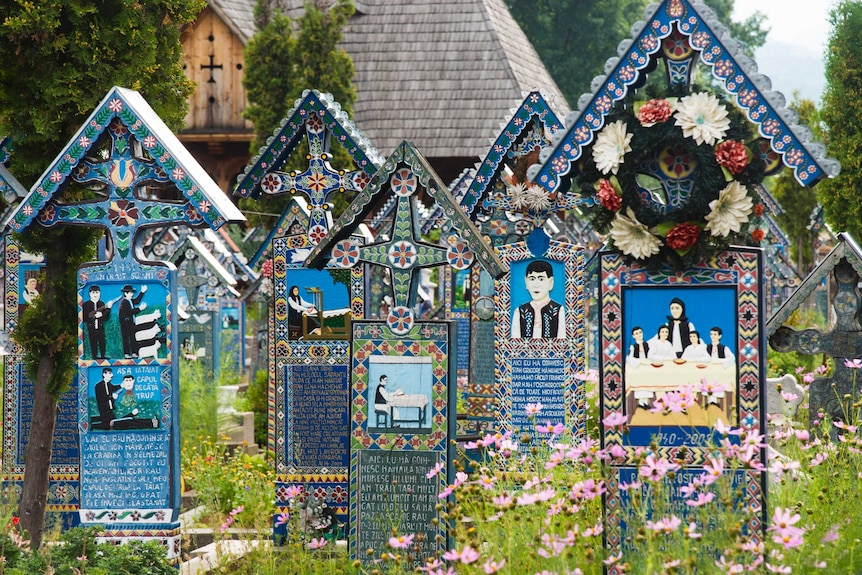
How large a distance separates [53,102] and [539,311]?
4540 millimetres

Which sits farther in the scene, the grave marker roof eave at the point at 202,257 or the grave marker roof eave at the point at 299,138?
the grave marker roof eave at the point at 202,257

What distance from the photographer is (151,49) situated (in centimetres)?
867

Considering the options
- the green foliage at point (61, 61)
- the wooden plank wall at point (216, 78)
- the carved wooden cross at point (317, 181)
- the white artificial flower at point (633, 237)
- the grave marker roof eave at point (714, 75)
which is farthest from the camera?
the wooden plank wall at point (216, 78)

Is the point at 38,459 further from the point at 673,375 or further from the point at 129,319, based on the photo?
the point at 673,375

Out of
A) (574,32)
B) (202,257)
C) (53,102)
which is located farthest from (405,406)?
(574,32)

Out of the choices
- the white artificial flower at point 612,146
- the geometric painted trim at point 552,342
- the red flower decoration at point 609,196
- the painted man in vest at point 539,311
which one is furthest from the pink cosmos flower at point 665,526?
the painted man in vest at point 539,311

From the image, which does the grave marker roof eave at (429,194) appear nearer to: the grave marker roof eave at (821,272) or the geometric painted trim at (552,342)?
the grave marker roof eave at (821,272)

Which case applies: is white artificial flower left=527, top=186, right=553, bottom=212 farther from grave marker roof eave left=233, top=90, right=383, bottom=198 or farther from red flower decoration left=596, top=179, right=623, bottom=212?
red flower decoration left=596, top=179, right=623, bottom=212

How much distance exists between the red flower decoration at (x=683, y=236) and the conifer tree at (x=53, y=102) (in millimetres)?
4130

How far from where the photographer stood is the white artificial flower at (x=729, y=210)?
6555mm

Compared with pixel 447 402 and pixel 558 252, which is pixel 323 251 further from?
pixel 558 252

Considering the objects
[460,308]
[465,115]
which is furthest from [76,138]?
[465,115]

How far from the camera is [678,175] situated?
6770 mm

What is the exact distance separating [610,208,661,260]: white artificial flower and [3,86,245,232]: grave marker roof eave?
2.27m
